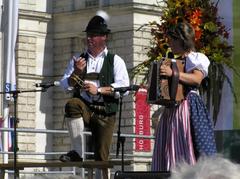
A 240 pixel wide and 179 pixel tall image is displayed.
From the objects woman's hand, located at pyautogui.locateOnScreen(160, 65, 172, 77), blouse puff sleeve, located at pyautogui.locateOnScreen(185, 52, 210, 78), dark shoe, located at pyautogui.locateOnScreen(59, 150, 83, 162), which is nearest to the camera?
woman's hand, located at pyautogui.locateOnScreen(160, 65, 172, 77)

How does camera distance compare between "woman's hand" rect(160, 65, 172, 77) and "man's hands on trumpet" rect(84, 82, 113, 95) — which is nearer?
"woman's hand" rect(160, 65, 172, 77)

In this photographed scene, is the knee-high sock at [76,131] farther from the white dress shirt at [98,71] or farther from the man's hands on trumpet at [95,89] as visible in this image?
the man's hands on trumpet at [95,89]

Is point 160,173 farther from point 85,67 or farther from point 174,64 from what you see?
point 85,67

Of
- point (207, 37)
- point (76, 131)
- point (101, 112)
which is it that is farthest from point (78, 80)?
point (207, 37)

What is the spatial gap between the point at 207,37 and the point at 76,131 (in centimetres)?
169

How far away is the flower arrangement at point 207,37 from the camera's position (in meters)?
8.30

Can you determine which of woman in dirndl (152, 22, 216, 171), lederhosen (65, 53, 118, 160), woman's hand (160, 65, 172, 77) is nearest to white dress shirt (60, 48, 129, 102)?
lederhosen (65, 53, 118, 160)

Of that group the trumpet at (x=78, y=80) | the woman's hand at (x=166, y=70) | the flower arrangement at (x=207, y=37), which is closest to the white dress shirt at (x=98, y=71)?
the trumpet at (x=78, y=80)

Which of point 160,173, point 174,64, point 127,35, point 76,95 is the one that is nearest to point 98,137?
point 76,95

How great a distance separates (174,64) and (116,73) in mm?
1390

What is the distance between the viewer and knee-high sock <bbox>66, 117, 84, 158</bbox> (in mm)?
8078

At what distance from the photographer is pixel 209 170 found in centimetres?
346

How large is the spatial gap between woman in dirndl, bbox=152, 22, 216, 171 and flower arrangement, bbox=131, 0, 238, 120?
117cm

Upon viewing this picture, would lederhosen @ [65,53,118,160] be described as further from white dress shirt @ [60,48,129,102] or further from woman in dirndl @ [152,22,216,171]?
woman in dirndl @ [152,22,216,171]
